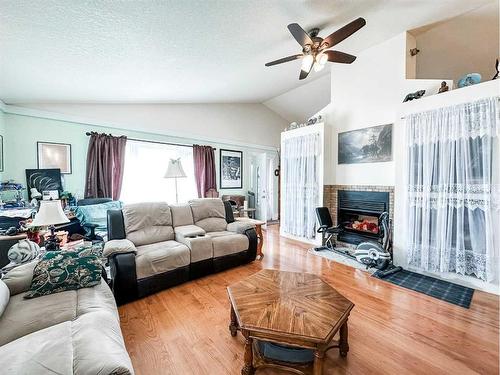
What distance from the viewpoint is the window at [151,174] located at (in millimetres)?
4406

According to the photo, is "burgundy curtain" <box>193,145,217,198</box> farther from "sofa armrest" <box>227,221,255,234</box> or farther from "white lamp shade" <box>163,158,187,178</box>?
"sofa armrest" <box>227,221,255,234</box>

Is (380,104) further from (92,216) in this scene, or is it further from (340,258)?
(92,216)

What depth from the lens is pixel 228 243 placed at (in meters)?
2.97

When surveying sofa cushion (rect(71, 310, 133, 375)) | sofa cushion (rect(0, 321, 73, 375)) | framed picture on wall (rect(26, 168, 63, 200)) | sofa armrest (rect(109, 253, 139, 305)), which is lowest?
sofa armrest (rect(109, 253, 139, 305))

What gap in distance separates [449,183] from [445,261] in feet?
3.07

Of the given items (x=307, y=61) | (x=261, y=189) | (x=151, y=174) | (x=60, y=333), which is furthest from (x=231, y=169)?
(x=60, y=333)

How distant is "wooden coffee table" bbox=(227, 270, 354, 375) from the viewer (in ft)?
3.91

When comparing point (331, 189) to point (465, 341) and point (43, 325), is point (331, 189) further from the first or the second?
point (43, 325)

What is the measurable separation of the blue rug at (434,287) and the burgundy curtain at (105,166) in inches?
177

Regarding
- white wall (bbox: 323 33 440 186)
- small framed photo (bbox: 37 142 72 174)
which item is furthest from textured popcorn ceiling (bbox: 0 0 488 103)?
small framed photo (bbox: 37 142 72 174)

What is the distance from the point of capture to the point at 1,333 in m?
1.14

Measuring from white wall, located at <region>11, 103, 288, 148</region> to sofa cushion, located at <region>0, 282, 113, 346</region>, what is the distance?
3.33m

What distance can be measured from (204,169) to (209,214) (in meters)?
2.03

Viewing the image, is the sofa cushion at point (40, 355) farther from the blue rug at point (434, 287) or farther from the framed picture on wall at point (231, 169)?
the framed picture on wall at point (231, 169)
